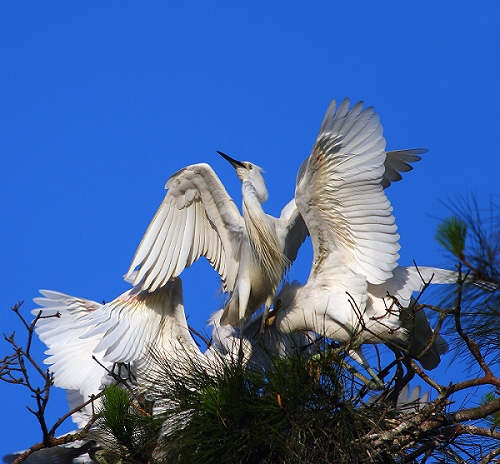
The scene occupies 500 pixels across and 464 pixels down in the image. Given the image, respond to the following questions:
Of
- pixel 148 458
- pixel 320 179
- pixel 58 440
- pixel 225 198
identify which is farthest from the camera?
pixel 225 198

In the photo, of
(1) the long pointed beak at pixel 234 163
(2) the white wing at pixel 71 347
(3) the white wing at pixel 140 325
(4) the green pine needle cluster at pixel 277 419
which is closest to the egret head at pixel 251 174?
(1) the long pointed beak at pixel 234 163

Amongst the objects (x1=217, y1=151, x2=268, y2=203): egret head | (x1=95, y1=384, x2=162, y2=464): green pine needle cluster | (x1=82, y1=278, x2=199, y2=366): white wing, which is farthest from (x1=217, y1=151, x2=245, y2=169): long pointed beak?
(x1=95, y1=384, x2=162, y2=464): green pine needle cluster

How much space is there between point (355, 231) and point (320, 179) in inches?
14.8

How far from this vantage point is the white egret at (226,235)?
17.5 ft

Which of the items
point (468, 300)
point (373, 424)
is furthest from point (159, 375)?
point (468, 300)

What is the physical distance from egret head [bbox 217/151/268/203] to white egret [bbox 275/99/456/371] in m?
0.46

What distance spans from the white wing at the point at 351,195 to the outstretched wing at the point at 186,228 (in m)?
0.57

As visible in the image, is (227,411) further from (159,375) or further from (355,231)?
(355,231)

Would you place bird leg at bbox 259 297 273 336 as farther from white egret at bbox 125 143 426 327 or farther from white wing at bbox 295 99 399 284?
white wing at bbox 295 99 399 284

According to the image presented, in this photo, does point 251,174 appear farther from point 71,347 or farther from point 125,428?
point 125,428

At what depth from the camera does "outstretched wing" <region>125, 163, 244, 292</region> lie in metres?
5.36

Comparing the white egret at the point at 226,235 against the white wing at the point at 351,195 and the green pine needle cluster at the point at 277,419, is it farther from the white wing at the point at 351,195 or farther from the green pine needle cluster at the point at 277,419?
the green pine needle cluster at the point at 277,419

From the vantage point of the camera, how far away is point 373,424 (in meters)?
3.29

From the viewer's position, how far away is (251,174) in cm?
558
